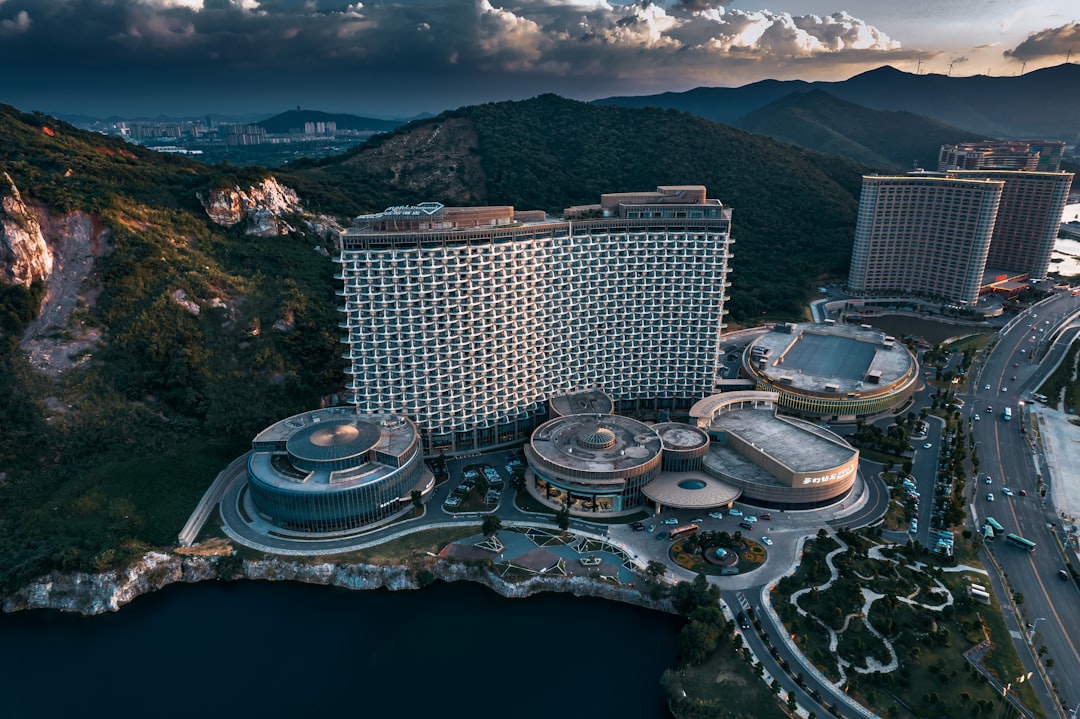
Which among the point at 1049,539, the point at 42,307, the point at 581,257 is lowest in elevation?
the point at 1049,539

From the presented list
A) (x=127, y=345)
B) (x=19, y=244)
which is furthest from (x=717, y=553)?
(x=19, y=244)

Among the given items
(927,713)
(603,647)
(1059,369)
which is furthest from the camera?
(1059,369)

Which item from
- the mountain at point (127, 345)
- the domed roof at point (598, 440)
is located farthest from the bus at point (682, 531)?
the mountain at point (127, 345)

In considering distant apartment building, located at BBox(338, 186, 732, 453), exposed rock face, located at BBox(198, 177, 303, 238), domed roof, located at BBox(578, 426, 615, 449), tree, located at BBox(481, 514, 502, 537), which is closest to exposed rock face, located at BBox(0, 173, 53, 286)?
exposed rock face, located at BBox(198, 177, 303, 238)

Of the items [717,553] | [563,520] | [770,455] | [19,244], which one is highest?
[19,244]

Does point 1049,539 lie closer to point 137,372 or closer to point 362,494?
point 362,494

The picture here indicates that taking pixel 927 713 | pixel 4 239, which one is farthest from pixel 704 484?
pixel 4 239

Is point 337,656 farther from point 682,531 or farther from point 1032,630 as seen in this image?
point 1032,630
